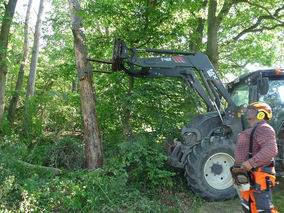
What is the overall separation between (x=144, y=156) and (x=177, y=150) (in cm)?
84

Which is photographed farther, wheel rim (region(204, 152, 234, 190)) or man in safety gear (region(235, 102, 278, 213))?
wheel rim (region(204, 152, 234, 190))

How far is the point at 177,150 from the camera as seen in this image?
18.1 feet

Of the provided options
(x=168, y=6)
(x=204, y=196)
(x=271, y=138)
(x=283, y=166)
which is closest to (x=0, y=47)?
(x=168, y=6)

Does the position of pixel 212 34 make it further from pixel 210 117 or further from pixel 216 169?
pixel 216 169

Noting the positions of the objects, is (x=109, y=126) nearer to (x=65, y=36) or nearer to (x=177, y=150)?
(x=177, y=150)

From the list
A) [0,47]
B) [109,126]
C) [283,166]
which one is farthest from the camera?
[0,47]

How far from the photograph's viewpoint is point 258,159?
285 cm

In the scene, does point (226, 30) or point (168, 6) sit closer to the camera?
point (168, 6)

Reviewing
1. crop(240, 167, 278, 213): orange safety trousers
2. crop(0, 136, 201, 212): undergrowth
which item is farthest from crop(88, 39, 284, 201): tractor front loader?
crop(240, 167, 278, 213): orange safety trousers

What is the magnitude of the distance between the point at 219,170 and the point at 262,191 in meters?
2.23

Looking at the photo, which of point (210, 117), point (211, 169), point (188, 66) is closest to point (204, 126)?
point (210, 117)

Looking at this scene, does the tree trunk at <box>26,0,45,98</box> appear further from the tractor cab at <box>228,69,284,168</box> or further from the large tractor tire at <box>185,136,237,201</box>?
the tractor cab at <box>228,69,284,168</box>

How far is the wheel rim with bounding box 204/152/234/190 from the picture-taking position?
5.04 m

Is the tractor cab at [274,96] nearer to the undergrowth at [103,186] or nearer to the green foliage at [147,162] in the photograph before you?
the green foliage at [147,162]
